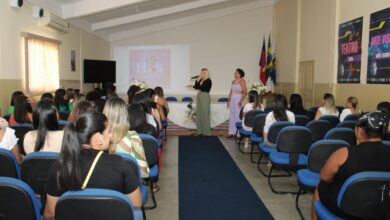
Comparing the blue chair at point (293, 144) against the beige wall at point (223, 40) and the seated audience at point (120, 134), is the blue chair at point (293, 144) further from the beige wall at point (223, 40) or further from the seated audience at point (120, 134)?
the beige wall at point (223, 40)

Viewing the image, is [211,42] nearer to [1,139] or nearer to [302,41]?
[302,41]

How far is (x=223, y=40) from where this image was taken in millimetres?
11375

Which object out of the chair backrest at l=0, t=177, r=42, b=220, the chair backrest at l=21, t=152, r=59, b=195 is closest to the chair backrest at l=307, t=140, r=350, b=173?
the chair backrest at l=21, t=152, r=59, b=195

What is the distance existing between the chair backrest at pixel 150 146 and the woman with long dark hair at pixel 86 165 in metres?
1.42

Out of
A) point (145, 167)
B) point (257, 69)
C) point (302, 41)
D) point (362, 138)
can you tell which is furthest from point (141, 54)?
point (362, 138)

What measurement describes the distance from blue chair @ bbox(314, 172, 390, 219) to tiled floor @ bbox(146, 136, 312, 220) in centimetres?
134

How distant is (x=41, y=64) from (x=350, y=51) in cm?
593

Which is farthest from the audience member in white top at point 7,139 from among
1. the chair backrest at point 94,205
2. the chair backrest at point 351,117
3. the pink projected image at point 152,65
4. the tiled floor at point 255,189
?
the pink projected image at point 152,65

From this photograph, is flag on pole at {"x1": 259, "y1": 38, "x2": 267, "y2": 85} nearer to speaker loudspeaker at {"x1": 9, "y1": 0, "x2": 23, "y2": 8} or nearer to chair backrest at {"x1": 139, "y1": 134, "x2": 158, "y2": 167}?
speaker loudspeaker at {"x1": 9, "y1": 0, "x2": 23, "y2": 8}

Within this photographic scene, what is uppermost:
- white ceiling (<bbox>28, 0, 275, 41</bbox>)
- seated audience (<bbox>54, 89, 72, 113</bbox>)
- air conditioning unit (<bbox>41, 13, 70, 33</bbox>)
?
white ceiling (<bbox>28, 0, 275, 41</bbox>)

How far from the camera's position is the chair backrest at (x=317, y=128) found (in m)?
4.26

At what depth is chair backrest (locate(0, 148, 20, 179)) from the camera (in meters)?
2.30

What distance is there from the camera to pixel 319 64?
7578 mm

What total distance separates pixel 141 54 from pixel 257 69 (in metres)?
3.99
